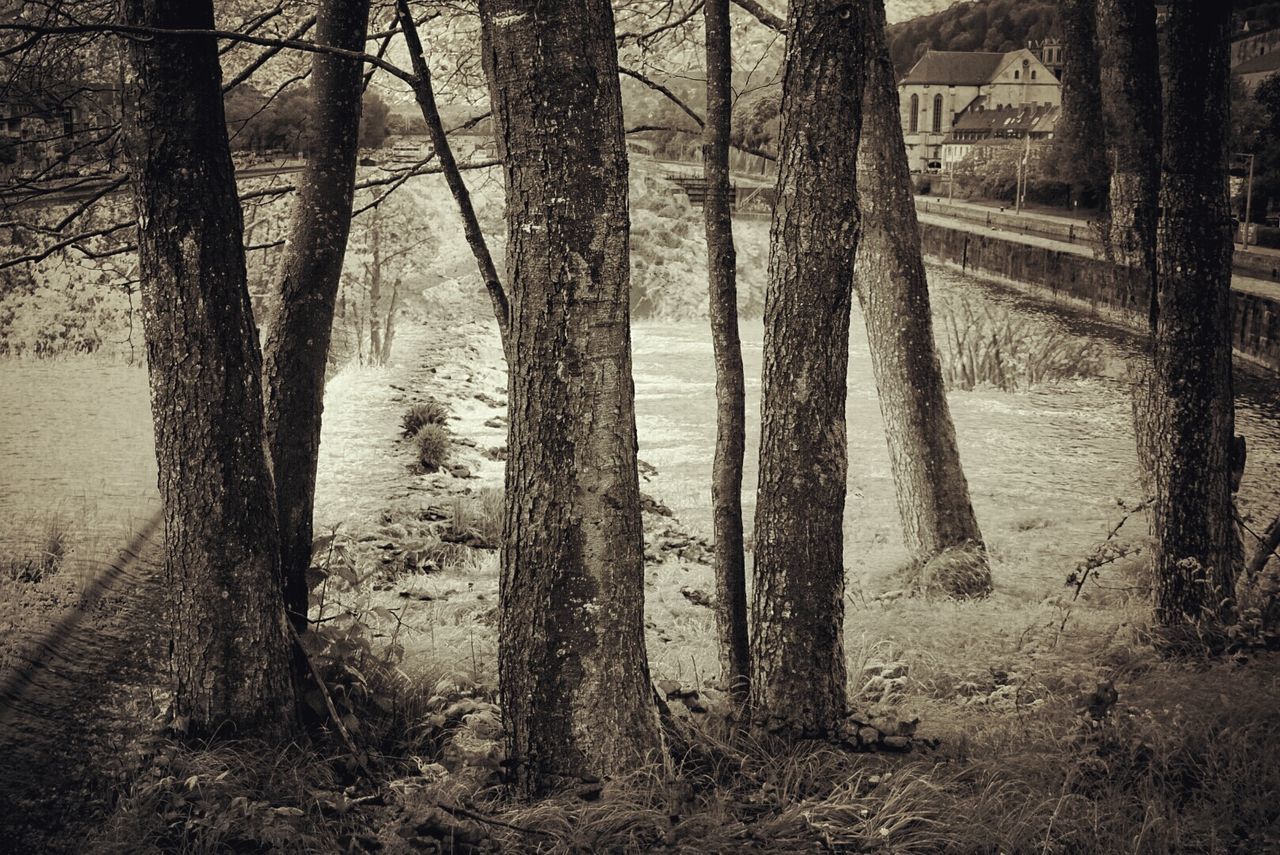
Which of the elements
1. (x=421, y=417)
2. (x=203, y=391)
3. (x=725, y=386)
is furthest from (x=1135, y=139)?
(x=421, y=417)

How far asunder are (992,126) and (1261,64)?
18.0 meters

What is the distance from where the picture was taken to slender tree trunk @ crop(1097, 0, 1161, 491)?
18.9ft

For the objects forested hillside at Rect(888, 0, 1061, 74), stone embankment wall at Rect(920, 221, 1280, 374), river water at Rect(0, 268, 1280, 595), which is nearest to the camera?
river water at Rect(0, 268, 1280, 595)

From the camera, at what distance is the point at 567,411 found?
10.3ft

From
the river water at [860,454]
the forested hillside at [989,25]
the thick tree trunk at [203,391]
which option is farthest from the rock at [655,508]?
the forested hillside at [989,25]

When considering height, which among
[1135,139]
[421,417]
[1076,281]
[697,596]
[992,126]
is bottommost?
[697,596]

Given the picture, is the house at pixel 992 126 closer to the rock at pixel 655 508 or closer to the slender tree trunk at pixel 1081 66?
the slender tree trunk at pixel 1081 66

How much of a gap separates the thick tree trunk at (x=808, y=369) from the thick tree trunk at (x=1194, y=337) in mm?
1918

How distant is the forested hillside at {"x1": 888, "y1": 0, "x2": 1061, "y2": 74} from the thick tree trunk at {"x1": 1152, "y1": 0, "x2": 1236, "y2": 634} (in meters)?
20.8

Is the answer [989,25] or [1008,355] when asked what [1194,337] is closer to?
[1008,355]

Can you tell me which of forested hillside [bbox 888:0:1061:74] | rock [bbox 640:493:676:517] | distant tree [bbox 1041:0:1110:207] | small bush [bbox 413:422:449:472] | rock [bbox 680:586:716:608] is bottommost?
rock [bbox 680:586:716:608]

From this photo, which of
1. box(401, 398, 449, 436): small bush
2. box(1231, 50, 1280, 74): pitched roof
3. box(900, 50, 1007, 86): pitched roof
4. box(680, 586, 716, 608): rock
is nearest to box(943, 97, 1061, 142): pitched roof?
box(900, 50, 1007, 86): pitched roof

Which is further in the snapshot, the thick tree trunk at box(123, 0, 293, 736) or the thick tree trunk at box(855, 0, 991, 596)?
the thick tree trunk at box(855, 0, 991, 596)

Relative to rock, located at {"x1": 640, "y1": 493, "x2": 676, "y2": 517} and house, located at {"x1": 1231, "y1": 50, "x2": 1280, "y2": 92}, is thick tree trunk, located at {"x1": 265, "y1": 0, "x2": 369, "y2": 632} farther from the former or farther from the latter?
house, located at {"x1": 1231, "y1": 50, "x2": 1280, "y2": 92}
